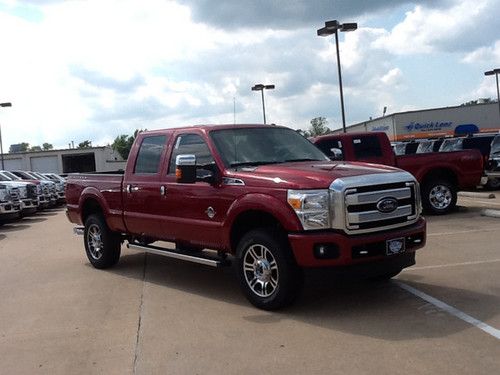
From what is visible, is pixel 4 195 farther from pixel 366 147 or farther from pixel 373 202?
pixel 373 202

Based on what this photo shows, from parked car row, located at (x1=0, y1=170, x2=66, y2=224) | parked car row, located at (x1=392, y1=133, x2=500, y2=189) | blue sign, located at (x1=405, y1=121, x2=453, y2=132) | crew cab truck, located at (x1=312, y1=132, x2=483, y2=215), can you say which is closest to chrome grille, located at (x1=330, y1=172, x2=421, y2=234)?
crew cab truck, located at (x1=312, y1=132, x2=483, y2=215)

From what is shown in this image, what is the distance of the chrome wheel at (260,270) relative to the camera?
6.19 m

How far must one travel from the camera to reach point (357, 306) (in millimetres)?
6328

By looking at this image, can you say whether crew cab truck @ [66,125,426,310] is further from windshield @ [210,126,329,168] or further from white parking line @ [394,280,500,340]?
white parking line @ [394,280,500,340]

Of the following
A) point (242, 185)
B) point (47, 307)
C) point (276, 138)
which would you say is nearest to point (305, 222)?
point (242, 185)

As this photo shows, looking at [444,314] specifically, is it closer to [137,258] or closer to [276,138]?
[276,138]

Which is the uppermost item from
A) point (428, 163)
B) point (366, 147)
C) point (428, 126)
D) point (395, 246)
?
point (428, 126)

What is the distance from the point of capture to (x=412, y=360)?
15.3 ft

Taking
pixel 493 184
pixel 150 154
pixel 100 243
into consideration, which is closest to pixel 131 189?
pixel 150 154

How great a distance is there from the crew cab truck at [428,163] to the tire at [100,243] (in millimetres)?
6449

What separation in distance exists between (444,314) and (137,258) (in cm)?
590

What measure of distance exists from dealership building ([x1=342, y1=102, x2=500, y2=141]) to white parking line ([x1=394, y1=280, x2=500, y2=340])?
49.3m

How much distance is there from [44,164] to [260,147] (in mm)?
62756

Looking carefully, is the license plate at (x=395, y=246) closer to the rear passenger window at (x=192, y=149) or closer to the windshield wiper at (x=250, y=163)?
the windshield wiper at (x=250, y=163)
